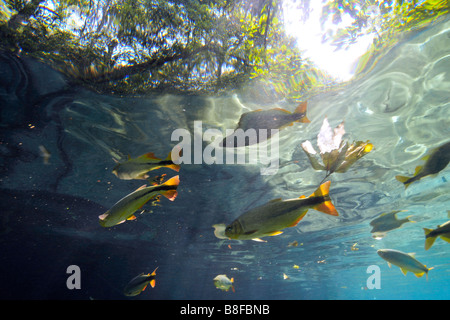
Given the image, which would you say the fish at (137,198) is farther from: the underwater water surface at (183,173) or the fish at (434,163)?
the underwater water surface at (183,173)

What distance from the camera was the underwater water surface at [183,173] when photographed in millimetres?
6719

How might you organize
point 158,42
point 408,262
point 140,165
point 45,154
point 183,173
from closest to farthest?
point 140,165 < point 408,262 < point 158,42 < point 45,154 < point 183,173

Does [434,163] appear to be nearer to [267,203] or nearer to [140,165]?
[267,203]

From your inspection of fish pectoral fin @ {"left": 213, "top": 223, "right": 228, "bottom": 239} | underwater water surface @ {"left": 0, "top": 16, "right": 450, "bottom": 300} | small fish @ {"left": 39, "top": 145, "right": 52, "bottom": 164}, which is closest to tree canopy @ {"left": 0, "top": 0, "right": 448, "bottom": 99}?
underwater water surface @ {"left": 0, "top": 16, "right": 450, "bottom": 300}

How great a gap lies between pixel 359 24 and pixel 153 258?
2442 cm

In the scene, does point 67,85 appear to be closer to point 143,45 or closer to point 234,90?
point 143,45

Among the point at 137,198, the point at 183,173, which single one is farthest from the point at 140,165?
the point at 183,173

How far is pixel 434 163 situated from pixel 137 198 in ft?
12.2

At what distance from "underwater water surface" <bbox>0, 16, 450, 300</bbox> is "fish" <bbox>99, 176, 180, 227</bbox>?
376 centimetres

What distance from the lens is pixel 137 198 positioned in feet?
6.84

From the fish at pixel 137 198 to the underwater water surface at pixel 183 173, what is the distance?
3.76 metres

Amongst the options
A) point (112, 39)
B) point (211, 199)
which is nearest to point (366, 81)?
point (112, 39)

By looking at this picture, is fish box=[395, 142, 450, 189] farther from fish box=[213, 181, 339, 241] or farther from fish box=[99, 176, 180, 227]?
fish box=[99, 176, 180, 227]

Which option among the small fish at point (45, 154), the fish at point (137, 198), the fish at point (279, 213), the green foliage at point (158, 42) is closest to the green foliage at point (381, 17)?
the green foliage at point (158, 42)
